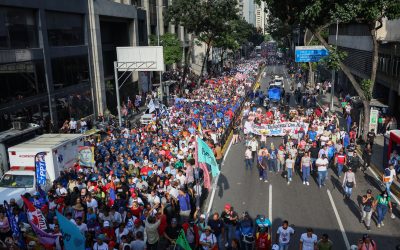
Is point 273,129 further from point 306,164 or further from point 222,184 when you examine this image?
point 222,184

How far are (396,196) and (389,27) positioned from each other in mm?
17453

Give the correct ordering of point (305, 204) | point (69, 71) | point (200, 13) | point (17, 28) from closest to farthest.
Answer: point (305, 204) → point (17, 28) → point (69, 71) → point (200, 13)

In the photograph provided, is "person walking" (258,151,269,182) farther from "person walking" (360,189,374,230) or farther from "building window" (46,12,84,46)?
"building window" (46,12,84,46)

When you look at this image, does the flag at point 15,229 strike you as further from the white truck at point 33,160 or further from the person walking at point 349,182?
the person walking at point 349,182

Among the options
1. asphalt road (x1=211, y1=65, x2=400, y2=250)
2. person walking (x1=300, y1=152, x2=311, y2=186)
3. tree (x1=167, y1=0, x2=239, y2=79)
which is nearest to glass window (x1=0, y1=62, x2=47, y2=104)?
asphalt road (x1=211, y1=65, x2=400, y2=250)

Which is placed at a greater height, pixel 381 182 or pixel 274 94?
pixel 274 94

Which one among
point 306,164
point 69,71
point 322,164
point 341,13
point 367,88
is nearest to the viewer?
point 322,164

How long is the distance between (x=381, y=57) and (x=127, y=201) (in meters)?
26.8

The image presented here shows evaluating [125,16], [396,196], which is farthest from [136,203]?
[125,16]

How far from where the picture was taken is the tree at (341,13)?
21.3 m

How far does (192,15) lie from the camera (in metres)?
46.1

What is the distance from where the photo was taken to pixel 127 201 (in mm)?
13828

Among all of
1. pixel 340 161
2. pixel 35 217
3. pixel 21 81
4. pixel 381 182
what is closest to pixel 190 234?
A: pixel 35 217

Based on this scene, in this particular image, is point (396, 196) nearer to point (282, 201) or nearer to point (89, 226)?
point (282, 201)
